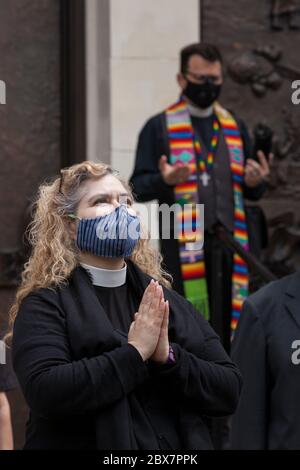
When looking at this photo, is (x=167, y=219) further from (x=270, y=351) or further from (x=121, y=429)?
(x=121, y=429)

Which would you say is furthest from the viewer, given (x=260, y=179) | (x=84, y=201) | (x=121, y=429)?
(x=260, y=179)

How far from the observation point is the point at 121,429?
3.71 m

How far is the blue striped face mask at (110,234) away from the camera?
13.1 ft

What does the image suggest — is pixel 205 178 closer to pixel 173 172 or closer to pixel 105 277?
pixel 173 172

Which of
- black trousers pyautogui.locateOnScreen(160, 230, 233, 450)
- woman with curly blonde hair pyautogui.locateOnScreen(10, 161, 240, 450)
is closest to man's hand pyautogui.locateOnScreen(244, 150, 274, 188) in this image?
black trousers pyautogui.locateOnScreen(160, 230, 233, 450)

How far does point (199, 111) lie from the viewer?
727cm

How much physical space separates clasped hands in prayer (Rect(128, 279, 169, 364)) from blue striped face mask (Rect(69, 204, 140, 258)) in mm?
227

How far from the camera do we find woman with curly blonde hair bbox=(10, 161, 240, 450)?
3711mm

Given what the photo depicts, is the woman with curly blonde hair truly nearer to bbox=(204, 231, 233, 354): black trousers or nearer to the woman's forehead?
the woman's forehead

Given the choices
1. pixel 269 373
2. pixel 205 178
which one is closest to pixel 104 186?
pixel 269 373

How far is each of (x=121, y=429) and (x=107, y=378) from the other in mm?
169

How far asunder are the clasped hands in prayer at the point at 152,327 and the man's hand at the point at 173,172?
279 cm

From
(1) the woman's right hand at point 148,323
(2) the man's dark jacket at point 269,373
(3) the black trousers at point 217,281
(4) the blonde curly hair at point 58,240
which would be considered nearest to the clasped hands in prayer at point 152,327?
(1) the woman's right hand at point 148,323

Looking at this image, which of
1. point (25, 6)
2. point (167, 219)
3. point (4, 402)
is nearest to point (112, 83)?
point (25, 6)
